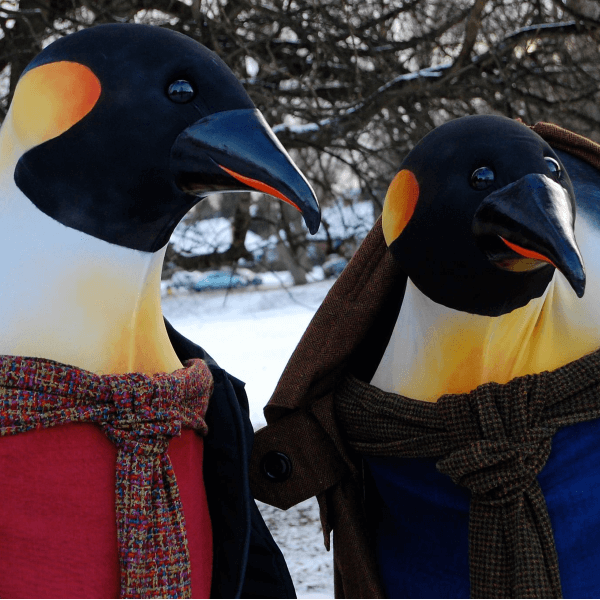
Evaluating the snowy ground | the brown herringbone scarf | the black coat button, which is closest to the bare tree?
the snowy ground

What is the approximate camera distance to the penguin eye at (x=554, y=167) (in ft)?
3.90

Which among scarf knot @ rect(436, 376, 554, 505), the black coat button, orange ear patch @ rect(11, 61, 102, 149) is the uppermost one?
orange ear patch @ rect(11, 61, 102, 149)

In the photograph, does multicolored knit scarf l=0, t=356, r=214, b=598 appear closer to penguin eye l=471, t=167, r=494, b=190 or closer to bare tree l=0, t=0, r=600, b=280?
penguin eye l=471, t=167, r=494, b=190

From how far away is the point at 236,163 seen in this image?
1029mm

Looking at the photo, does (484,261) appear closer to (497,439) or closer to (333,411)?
(497,439)

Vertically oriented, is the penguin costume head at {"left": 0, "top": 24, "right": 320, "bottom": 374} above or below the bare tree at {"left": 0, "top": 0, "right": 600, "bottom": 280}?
below

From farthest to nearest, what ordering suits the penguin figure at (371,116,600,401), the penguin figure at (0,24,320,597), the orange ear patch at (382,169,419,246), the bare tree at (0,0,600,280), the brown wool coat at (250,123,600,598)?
the bare tree at (0,0,600,280)
the brown wool coat at (250,123,600,598)
the orange ear patch at (382,169,419,246)
the penguin figure at (371,116,600,401)
the penguin figure at (0,24,320,597)

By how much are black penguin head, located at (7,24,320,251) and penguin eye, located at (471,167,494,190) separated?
0.29m

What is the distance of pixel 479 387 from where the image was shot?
1.25 metres

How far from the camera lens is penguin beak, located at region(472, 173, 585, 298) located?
1.04 m

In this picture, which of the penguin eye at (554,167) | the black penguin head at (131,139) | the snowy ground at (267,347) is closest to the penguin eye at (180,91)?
the black penguin head at (131,139)

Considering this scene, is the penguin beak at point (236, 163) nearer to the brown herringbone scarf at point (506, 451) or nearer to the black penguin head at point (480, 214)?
the black penguin head at point (480, 214)

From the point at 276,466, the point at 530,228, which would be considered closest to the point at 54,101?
the point at 530,228

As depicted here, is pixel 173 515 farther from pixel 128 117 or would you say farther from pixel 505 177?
pixel 505 177
